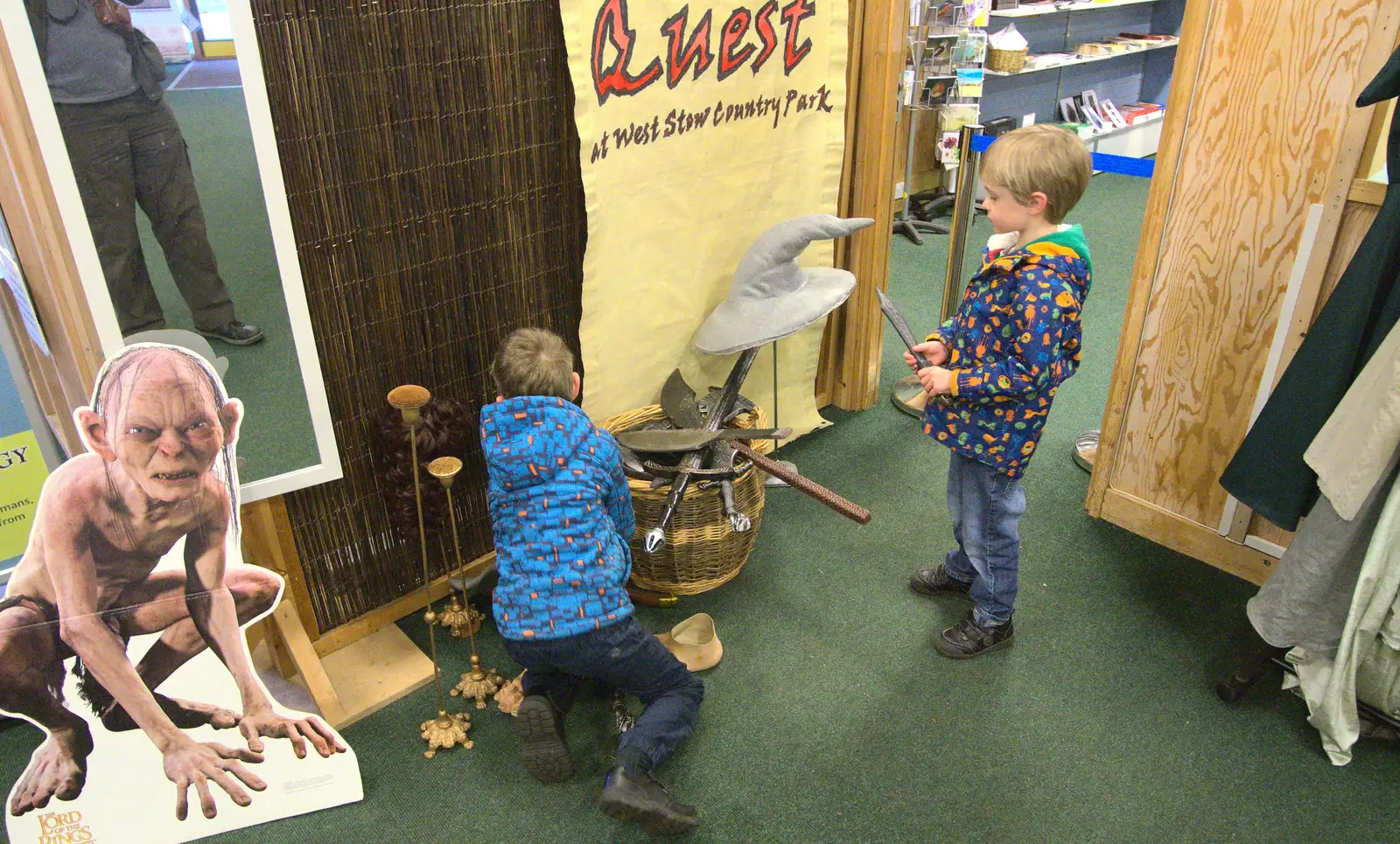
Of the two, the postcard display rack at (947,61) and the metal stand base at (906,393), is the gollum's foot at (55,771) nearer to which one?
the metal stand base at (906,393)

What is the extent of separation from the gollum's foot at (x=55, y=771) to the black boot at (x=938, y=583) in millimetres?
1747

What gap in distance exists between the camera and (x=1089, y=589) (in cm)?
231

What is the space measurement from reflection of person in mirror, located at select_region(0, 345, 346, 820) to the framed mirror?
0.10 metres

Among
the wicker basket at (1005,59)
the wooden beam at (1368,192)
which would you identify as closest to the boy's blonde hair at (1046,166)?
the wooden beam at (1368,192)

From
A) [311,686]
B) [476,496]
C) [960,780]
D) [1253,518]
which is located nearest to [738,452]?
[476,496]

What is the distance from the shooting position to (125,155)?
1.49 m

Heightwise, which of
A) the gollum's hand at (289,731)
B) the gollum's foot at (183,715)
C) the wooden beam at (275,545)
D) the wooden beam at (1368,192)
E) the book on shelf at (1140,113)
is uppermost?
the wooden beam at (1368,192)

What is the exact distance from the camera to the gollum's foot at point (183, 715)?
1.60 meters

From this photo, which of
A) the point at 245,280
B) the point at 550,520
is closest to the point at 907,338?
the point at 550,520

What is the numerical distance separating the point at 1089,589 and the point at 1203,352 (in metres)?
0.63

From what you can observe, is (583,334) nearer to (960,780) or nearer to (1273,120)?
(960,780)

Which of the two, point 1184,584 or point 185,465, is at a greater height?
point 185,465

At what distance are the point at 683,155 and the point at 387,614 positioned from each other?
1.31 meters

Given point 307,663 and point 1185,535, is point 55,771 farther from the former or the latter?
point 1185,535
